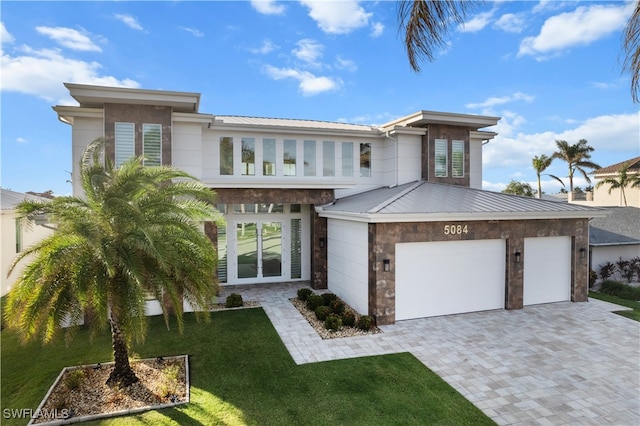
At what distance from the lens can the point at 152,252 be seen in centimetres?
679

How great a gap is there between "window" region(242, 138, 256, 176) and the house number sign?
810 cm

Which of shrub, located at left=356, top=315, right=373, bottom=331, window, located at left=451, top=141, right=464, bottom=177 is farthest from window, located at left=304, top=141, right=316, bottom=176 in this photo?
shrub, located at left=356, top=315, right=373, bottom=331

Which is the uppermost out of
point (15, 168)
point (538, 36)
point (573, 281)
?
point (538, 36)

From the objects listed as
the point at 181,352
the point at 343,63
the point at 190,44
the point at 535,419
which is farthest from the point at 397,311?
the point at 190,44

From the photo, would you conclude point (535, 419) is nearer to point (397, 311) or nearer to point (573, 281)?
point (397, 311)

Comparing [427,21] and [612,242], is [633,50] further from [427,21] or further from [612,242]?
[612,242]

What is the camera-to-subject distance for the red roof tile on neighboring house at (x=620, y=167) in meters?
32.7

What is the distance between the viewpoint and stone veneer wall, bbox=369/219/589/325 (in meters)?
11.1

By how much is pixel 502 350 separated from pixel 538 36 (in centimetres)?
739

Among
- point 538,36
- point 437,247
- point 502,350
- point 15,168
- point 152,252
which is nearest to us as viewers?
point 538,36

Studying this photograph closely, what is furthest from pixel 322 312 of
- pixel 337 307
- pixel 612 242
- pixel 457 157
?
pixel 612 242

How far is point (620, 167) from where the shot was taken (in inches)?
1337

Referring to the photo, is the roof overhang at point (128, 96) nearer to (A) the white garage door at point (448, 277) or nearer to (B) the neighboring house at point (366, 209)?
(B) the neighboring house at point (366, 209)

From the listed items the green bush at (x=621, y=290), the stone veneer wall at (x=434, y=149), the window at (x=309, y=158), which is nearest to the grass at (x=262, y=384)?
the window at (x=309, y=158)
